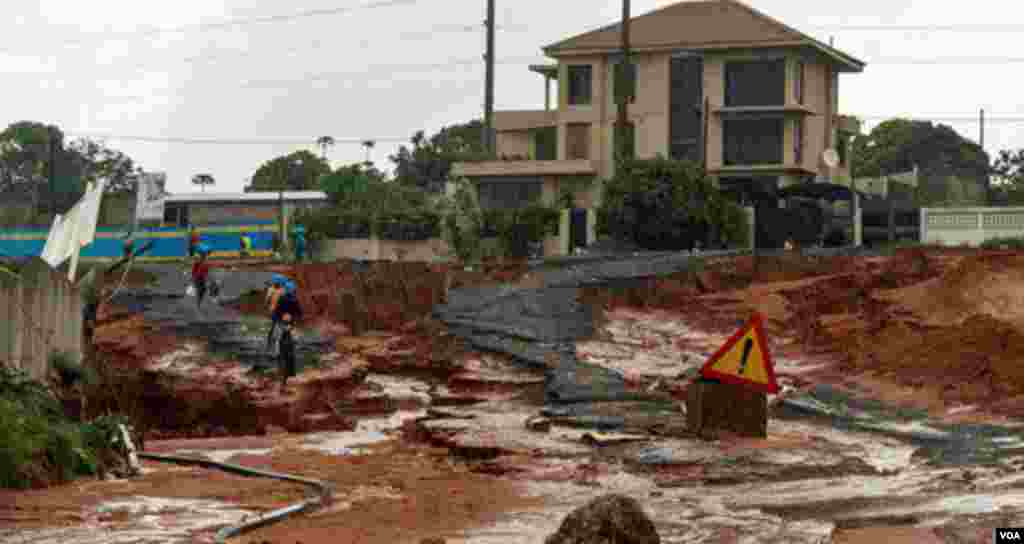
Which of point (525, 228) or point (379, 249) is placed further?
point (379, 249)

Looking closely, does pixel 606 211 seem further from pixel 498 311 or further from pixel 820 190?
pixel 498 311

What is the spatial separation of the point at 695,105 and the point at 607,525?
56.3 metres

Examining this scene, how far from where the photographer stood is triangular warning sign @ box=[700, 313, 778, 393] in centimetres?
1777

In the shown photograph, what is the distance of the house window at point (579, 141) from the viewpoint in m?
66.4

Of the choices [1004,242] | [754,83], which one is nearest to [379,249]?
[754,83]

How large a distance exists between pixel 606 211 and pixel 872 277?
72.8 ft

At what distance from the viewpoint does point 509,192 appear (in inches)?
2596

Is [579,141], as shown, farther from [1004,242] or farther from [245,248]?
[1004,242]

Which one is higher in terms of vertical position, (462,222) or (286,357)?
(462,222)

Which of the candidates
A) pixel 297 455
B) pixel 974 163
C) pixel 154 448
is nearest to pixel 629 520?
pixel 297 455

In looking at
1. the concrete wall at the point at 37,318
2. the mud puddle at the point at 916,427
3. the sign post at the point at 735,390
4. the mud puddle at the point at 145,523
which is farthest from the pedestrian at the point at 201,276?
the mud puddle at the point at 145,523

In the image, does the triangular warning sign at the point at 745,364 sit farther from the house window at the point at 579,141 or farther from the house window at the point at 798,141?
the house window at the point at 579,141

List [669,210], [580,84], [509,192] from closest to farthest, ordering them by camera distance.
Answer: [669,210], [509,192], [580,84]

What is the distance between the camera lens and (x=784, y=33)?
63.7 meters
